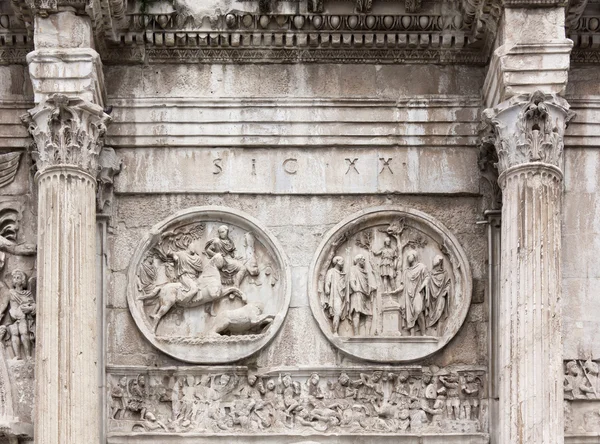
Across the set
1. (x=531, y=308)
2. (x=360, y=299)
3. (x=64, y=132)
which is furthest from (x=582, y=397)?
(x=64, y=132)

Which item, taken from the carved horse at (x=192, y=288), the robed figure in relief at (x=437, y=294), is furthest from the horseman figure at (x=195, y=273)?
the robed figure in relief at (x=437, y=294)

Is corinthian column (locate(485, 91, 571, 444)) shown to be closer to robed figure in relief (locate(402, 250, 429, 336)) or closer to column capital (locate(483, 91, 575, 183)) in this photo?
column capital (locate(483, 91, 575, 183))

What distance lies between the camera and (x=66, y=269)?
20.3m

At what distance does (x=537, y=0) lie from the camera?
20766 mm

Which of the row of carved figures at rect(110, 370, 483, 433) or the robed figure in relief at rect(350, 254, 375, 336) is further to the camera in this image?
the robed figure in relief at rect(350, 254, 375, 336)

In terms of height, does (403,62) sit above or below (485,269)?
above

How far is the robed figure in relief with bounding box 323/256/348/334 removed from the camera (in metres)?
21.5

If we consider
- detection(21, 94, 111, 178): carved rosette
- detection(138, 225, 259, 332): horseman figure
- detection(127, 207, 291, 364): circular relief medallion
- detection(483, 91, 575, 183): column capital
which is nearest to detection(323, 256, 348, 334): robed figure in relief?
detection(127, 207, 291, 364): circular relief medallion

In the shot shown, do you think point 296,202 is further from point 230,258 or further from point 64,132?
point 64,132

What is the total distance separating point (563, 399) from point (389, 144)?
324 centimetres

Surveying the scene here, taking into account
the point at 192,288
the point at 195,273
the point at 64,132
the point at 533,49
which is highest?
the point at 533,49

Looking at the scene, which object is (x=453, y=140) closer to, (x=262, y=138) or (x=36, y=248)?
(x=262, y=138)

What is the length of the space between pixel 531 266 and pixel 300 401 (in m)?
2.79

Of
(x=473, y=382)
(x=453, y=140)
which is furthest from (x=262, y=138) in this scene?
(x=473, y=382)
